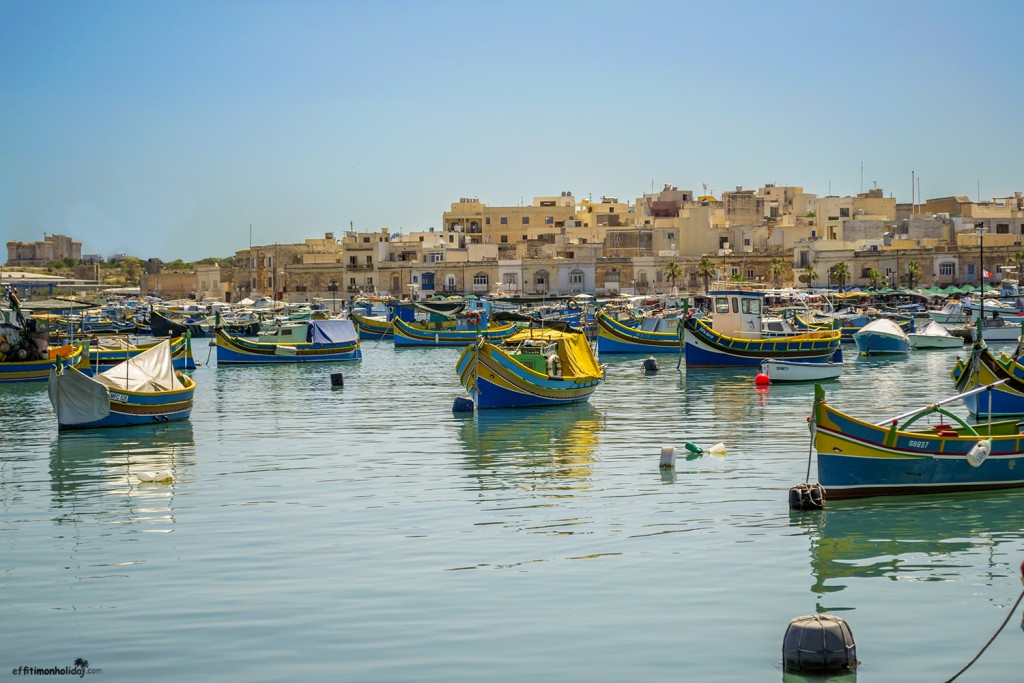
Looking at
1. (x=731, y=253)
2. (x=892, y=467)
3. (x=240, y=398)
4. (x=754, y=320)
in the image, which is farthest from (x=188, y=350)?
(x=731, y=253)

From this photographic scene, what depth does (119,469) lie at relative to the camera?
24.3 metres

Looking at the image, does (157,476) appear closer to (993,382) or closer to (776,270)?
(993,382)

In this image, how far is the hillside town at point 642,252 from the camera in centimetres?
10244

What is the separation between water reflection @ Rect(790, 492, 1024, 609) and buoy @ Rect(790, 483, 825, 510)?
123 millimetres

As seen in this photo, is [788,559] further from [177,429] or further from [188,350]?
[188,350]

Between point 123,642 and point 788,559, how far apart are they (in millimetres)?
7340

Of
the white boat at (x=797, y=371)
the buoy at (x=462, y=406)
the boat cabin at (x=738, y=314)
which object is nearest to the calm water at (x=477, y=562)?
the buoy at (x=462, y=406)

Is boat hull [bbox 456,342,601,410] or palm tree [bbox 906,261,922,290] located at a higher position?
palm tree [bbox 906,261,922,290]

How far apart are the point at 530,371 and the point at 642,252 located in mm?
75797

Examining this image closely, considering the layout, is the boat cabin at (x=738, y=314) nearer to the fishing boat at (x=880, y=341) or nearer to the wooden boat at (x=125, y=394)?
the fishing boat at (x=880, y=341)

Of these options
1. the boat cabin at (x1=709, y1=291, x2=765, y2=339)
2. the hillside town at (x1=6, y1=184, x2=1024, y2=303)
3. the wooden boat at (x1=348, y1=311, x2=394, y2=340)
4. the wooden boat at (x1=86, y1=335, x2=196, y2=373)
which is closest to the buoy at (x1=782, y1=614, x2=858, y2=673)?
the wooden boat at (x1=86, y1=335, x2=196, y2=373)

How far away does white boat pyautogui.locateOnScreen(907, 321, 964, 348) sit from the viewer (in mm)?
59719

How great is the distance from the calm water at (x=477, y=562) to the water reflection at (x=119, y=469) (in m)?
0.10

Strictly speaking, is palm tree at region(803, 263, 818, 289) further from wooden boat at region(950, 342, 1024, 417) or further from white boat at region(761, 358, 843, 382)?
wooden boat at region(950, 342, 1024, 417)
